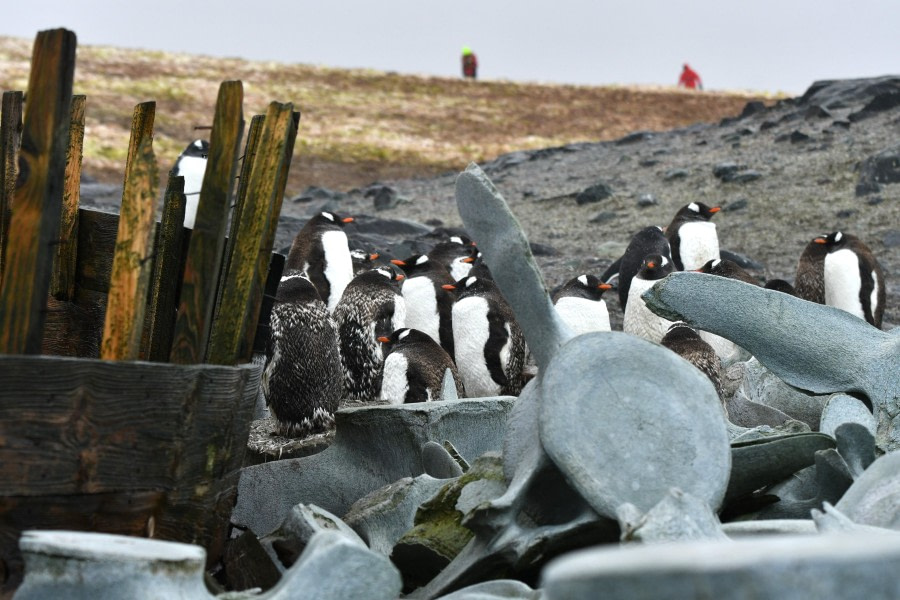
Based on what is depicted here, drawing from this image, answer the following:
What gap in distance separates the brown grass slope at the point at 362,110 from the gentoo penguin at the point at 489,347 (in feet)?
57.2

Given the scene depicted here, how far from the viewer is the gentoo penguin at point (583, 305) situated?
30.0ft

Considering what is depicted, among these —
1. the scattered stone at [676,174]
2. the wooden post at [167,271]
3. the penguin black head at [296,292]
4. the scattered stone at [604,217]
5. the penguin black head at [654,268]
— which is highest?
the scattered stone at [676,174]

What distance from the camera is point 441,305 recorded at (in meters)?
9.60

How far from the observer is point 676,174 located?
61.0 feet

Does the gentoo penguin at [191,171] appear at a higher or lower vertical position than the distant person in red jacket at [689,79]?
lower

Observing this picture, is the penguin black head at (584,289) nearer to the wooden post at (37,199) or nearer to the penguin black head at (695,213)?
the penguin black head at (695,213)

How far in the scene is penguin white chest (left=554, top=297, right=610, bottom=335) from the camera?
30.0 feet

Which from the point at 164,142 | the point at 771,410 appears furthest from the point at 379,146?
the point at 771,410

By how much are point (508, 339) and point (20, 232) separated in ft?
20.9

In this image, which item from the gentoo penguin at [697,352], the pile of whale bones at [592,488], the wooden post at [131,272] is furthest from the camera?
the gentoo penguin at [697,352]

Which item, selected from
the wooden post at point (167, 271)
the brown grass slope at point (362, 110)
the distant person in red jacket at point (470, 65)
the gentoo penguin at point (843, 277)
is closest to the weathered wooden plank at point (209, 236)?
the wooden post at point (167, 271)

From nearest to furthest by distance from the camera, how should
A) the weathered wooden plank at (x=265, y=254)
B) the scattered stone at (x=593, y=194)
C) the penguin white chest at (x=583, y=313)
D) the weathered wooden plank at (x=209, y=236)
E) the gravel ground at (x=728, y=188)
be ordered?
the weathered wooden plank at (x=209, y=236) → the weathered wooden plank at (x=265, y=254) → the penguin white chest at (x=583, y=313) → the gravel ground at (x=728, y=188) → the scattered stone at (x=593, y=194)

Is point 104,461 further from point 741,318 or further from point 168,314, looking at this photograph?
point 741,318

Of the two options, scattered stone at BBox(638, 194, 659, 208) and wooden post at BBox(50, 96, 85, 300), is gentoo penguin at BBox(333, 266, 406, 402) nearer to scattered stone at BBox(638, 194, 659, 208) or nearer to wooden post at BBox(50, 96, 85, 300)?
Answer: wooden post at BBox(50, 96, 85, 300)
